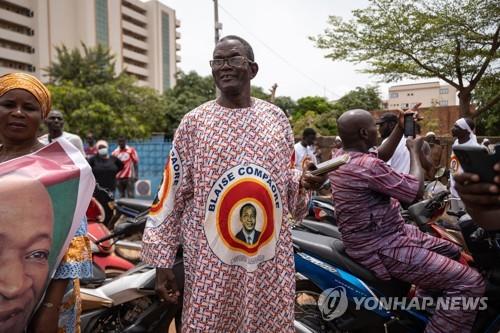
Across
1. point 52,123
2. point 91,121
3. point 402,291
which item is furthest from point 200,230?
point 91,121

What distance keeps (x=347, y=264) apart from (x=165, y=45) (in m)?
61.8

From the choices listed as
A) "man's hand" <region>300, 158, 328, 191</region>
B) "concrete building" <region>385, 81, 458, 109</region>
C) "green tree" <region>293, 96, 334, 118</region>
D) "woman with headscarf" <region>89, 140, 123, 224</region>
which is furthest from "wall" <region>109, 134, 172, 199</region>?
"green tree" <region>293, 96, 334, 118</region>

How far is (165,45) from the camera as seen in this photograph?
6053 centimetres

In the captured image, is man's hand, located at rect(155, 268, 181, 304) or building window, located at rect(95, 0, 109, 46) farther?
building window, located at rect(95, 0, 109, 46)

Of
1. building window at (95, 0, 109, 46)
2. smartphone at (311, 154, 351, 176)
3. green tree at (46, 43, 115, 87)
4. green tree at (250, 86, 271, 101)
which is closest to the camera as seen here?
smartphone at (311, 154, 351, 176)

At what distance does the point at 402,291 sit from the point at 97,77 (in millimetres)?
31047

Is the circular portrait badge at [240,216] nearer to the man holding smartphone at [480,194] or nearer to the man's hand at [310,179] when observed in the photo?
the man's hand at [310,179]

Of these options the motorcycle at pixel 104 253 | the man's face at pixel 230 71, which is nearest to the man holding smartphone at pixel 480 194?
the man's face at pixel 230 71

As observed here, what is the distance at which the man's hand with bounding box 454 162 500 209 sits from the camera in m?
1.17

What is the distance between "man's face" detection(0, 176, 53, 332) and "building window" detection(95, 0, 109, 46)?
5122 centimetres

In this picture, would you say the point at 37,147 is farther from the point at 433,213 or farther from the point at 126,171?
the point at 126,171

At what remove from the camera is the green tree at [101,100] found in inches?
874

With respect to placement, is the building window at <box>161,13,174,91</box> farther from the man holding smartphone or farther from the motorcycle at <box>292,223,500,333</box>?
the man holding smartphone

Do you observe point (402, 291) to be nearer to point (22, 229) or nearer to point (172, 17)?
point (22, 229)
